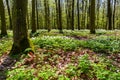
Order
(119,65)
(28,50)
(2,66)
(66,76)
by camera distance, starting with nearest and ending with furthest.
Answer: (66,76)
(119,65)
(2,66)
(28,50)

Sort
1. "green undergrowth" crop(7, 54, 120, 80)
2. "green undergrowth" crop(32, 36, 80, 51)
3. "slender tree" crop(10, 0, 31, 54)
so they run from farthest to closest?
"green undergrowth" crop(32, 36, 80, 51), "slender tree" crop(10, 0, 31, 54), "green undergrowth" crop(7, 54, 120, 80)

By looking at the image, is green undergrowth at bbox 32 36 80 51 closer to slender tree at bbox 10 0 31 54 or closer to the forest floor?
the forest floor

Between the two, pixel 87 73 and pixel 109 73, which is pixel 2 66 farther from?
pixel 109 73

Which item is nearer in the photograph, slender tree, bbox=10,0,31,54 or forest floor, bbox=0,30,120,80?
forest floor, bbox=0,30,120,80

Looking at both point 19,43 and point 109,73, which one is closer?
point 109,73

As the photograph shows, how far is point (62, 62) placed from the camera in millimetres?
11125

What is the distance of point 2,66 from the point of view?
11531 mm

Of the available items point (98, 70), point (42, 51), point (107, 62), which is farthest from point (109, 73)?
point (42, 51)

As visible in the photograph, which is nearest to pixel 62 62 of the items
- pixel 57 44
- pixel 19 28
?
pixel 57 44

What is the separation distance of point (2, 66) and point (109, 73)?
5666 mm

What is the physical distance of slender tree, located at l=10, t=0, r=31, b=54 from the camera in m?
13.3

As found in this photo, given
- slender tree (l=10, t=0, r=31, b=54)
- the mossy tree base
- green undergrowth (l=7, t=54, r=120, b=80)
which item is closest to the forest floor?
green undergrowth (l=7, t=54, r=120, b=80)

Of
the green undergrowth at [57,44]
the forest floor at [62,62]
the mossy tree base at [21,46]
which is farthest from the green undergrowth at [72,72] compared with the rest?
the green undergrowth at [57,44]

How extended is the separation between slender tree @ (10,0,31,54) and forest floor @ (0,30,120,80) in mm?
657
